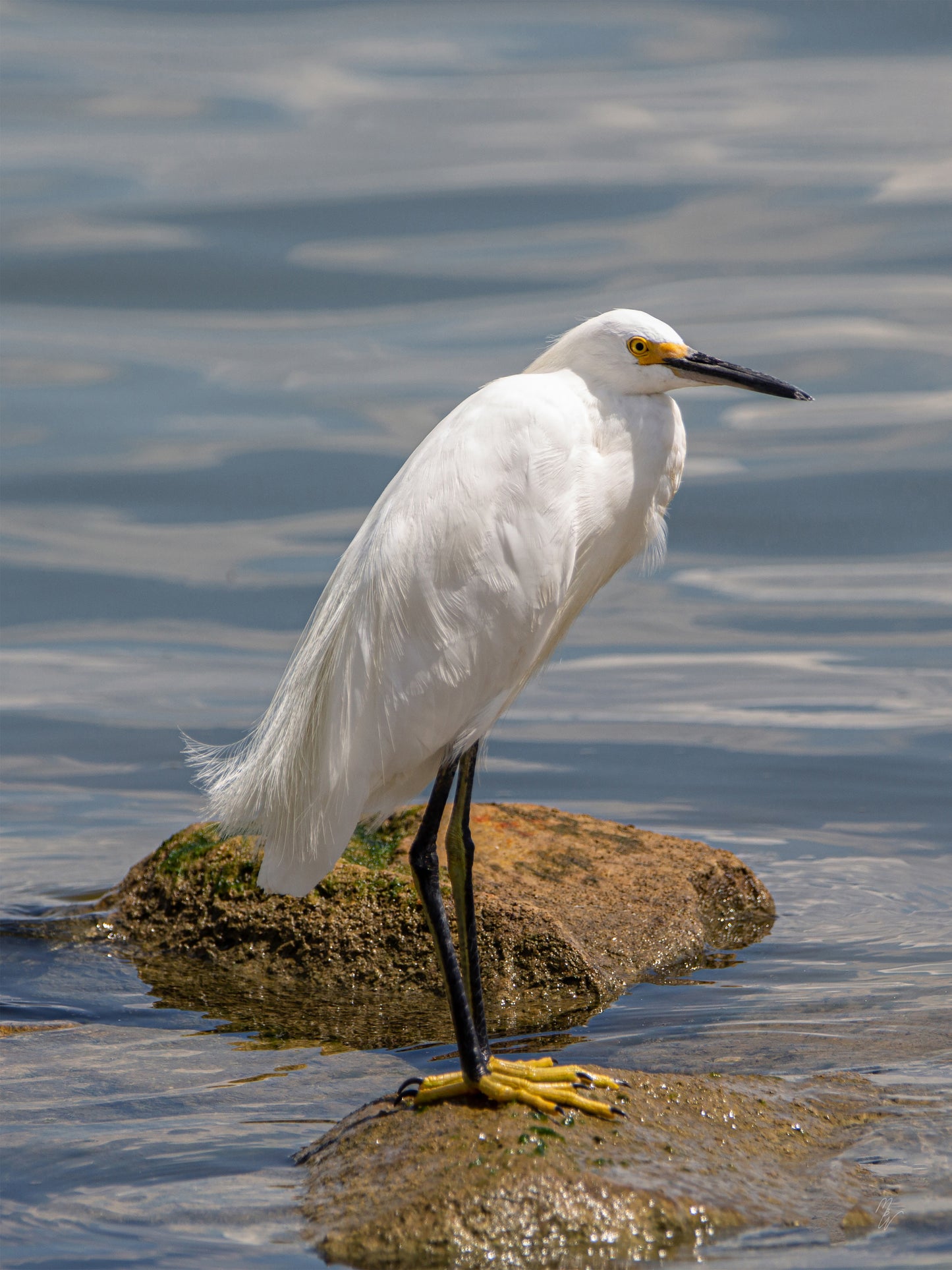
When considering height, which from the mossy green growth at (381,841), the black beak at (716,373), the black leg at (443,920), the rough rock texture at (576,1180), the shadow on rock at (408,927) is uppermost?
the black beak at (716,373)

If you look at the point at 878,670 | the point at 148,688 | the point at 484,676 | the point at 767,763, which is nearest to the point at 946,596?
the point at 878,670

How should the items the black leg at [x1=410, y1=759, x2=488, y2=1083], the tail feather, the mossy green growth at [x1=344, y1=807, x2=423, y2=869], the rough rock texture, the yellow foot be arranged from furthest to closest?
1. the mossy green growth at [x1=344, y1=807, x2=423, y2=869]
2. the tail feather
3. the black leg at [x1=410, y1=759, x2=488, y2=1083]
4. the yellow foot
5. the rough rock texture

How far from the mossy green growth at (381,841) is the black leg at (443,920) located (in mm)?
1437

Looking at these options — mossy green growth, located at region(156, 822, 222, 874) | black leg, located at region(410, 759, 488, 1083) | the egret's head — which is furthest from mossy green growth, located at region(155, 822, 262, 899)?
the egret's head

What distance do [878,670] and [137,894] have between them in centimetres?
618

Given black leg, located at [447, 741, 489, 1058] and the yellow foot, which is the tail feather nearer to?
black leg, located at [447, 741, 489, 1058]

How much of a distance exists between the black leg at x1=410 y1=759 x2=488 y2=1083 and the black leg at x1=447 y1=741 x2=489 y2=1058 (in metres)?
0.04

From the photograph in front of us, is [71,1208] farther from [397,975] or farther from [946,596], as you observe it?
[946,596]

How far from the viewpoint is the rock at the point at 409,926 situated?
6141mm

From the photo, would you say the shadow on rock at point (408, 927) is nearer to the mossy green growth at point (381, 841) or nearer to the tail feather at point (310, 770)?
the mossy green growth at point (381, 841)

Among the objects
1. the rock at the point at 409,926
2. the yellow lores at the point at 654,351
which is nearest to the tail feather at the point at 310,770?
the rock at the point at 409,926

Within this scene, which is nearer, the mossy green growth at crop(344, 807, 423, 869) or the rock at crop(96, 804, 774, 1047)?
the rock at crop(96, 804, 774, 1047)

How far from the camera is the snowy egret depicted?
482 centimetres

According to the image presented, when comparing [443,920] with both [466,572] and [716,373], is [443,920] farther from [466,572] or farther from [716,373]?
[716,373]
